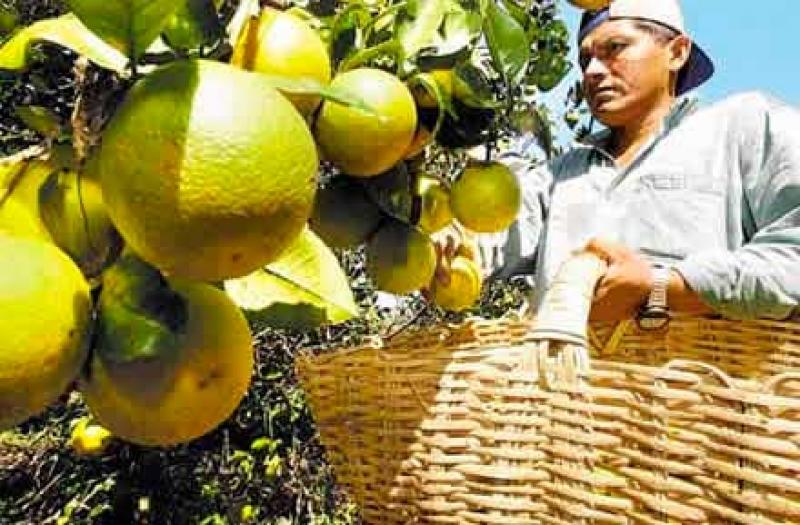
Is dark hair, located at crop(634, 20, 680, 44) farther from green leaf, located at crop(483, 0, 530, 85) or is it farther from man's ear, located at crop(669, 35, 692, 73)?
green leaf, located at crop(483, 0, 530, 85)

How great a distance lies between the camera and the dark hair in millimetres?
1704

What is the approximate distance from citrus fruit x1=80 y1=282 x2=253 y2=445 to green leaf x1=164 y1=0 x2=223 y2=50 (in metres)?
0.10

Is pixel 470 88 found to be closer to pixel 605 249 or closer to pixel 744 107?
pixel 605 249

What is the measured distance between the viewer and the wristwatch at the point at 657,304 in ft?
3.96

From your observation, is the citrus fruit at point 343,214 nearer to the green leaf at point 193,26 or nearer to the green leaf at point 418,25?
the green leaf at point 418,25

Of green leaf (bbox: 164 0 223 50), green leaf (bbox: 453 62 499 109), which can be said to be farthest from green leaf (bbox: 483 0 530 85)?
green leaf (bbox: 164 0 223 50)

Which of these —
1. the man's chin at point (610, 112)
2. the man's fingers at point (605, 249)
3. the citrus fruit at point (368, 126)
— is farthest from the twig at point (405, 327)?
the citrus fruit at point (368, 126)

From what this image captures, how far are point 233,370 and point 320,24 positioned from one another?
0.81ft

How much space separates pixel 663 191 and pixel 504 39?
0.86 m

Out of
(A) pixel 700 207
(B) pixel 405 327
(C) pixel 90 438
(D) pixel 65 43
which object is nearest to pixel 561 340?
(D) pixel 65 43

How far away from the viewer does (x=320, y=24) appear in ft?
2.15

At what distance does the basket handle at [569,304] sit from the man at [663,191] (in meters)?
0.11

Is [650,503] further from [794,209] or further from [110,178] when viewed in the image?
[794,209]

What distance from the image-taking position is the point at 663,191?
4.97 ft
